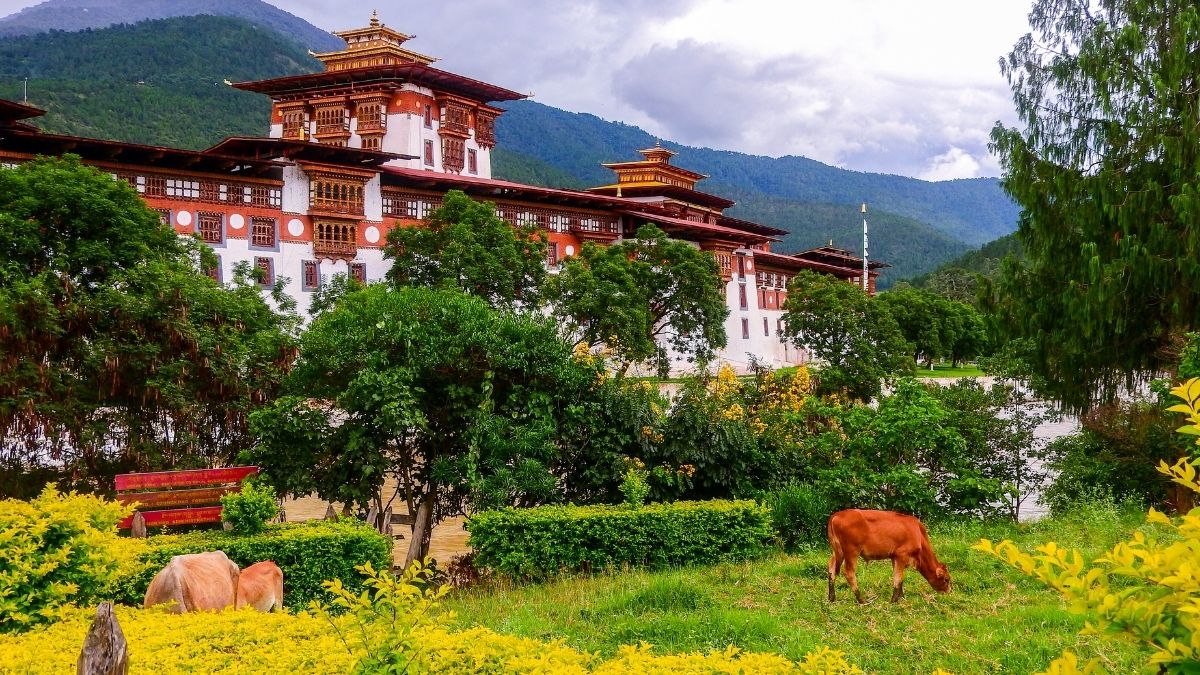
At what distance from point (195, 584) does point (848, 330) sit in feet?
131

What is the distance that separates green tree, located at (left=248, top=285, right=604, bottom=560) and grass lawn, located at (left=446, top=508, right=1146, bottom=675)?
2.23 meters

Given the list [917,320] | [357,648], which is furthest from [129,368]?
[917,320]

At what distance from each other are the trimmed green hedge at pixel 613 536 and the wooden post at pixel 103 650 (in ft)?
28.1

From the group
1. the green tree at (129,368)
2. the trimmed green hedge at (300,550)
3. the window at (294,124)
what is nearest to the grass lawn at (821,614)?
the trimmed green hedge at (300,550)

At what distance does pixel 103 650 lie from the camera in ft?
13.6

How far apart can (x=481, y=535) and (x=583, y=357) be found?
11.8 ft

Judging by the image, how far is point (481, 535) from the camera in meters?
12.7

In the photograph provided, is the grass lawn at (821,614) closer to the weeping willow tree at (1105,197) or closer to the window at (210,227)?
the weeping willow tree at (1105,197)

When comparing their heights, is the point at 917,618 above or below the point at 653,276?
below

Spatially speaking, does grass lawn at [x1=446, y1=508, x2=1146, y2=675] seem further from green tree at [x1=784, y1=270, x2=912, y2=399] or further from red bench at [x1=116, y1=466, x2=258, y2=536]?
green tree at [x1=784, y1=270, x2=912, y2=399]

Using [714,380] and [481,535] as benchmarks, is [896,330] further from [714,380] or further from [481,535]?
[481,535]

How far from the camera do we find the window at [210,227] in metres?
33.7

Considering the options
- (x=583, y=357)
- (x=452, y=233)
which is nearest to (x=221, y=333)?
(x=583, y=357)

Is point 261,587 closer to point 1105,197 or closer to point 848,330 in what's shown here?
point 1105,197
